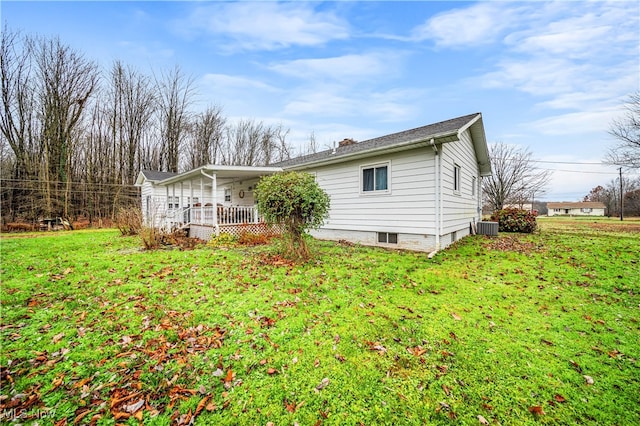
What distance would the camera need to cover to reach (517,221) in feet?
40.9

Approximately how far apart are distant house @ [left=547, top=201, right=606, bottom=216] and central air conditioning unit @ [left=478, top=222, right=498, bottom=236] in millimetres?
70006

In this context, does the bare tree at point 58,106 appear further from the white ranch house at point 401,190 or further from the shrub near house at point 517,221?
the shrub near house at point 517,221

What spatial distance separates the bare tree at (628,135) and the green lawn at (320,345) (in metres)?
17.1

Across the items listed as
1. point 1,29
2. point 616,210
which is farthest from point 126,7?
point 616,210

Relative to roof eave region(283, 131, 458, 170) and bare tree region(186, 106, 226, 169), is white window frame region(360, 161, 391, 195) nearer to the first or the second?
roof eave region(283, 131, 458, 170)

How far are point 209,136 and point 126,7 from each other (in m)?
20.2

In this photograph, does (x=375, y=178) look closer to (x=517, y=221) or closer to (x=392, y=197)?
(x=392, y=197)

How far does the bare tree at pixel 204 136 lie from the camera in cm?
2693

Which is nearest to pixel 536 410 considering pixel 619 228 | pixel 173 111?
pixel 619 228

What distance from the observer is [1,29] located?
17.6 metres

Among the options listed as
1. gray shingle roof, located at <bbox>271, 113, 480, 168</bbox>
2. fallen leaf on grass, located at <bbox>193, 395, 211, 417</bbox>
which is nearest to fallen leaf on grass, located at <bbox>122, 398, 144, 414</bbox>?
fallen leaf on grass, located at <bbox>193, 395, 211, 417</bbox>

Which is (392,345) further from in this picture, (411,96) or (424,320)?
(411,96)

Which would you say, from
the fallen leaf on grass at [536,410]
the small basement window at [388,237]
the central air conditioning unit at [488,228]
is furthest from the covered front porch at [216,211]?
the fallen leaf on grass at [536,410]

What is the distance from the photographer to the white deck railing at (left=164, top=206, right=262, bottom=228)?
1155 cm
